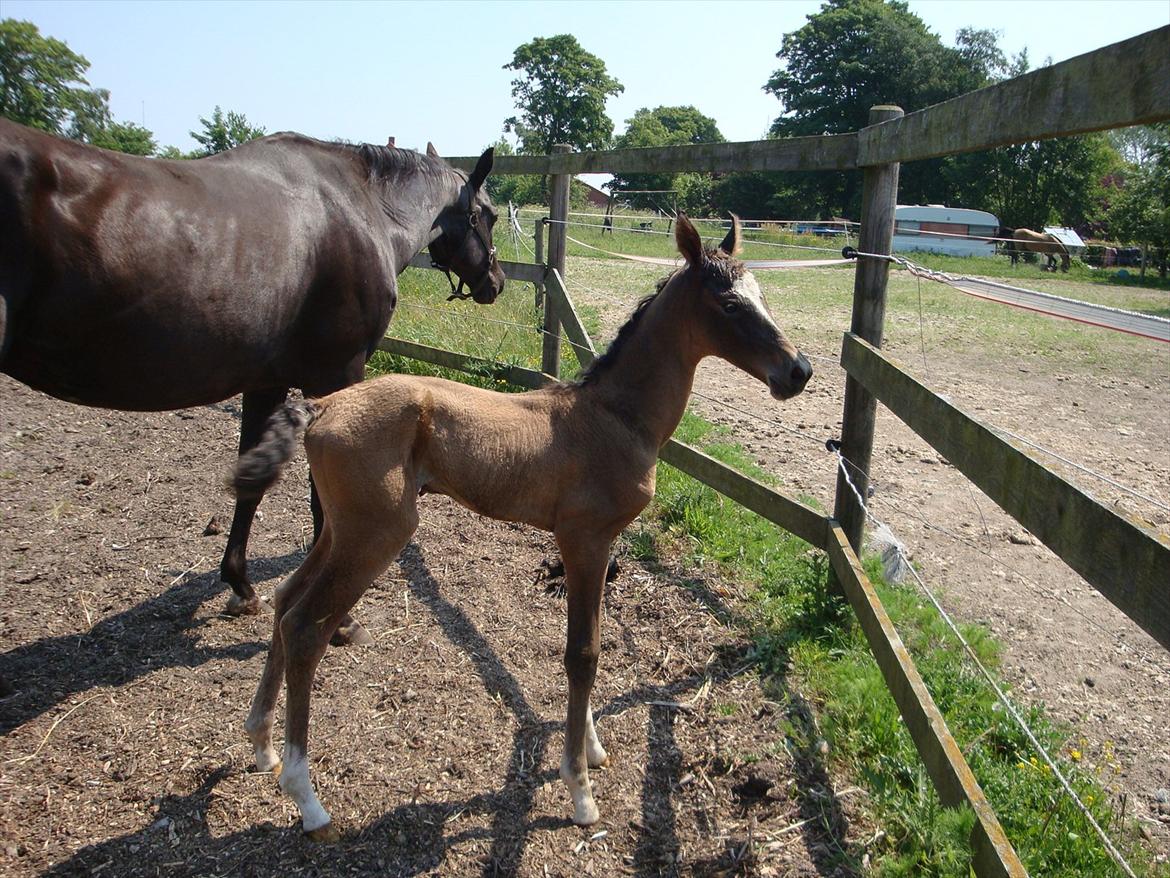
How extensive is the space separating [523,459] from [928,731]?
62.9 inches

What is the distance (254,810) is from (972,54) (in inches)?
2349

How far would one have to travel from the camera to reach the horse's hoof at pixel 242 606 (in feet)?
13.9

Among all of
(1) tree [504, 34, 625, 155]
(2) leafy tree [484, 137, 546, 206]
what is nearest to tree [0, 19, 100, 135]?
(2) leafy tree [484, 137, 546, 206]

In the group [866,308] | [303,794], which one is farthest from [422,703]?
[866,308]

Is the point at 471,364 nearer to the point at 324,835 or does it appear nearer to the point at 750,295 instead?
the point at 750,295

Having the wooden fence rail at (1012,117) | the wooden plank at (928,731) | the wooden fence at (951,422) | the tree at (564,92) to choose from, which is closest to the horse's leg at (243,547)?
the wooden fence at (951,422)

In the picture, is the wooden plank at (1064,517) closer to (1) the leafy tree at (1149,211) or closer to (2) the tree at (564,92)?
(1) the leafy tree at (1149,211)

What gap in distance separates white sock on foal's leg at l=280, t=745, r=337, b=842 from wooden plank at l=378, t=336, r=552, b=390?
385 cm

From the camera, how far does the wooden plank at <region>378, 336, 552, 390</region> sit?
6.57 metres

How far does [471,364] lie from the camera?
272 inches

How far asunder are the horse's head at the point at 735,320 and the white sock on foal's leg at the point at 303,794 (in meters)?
2.05

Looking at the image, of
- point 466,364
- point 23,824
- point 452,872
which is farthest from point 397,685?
point 466,364

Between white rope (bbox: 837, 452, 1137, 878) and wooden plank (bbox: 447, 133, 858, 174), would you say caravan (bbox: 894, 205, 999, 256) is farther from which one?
white rope (bbox: 837, 452, 1137, 878)

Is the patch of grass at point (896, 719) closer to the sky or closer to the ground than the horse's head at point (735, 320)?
closer to the ground
